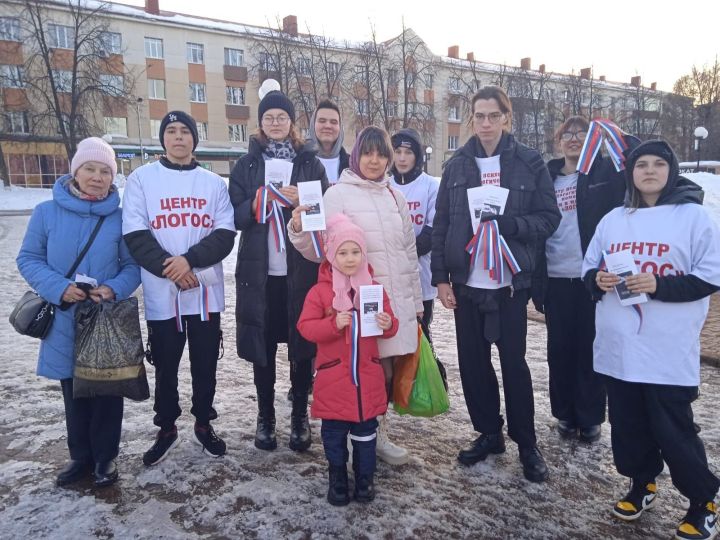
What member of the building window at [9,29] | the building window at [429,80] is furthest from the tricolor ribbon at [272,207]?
the building window at [429,80]

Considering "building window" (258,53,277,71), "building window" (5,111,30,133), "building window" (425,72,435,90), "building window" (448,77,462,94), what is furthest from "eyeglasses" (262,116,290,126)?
"building window" (448,77,462,94)

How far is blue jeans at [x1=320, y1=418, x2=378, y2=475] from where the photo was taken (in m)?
2.96

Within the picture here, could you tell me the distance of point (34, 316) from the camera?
2986 millimetres

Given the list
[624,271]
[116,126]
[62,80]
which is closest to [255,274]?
[624,271]

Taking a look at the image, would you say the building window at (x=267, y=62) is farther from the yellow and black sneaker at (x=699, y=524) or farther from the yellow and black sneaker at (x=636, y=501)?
the yellow and black sneaker at (x=699, y=524)

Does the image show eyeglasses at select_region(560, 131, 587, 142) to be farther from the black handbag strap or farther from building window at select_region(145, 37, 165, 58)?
building window at select_region(145, 37, 165, 58)

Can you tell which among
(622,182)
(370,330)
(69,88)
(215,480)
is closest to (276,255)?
(370,330)

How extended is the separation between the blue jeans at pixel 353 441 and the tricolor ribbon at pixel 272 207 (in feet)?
4.35

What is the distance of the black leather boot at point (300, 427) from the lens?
3.59 m

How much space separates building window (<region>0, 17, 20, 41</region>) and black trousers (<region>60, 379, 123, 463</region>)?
37023mm

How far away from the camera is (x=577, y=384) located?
3.83m

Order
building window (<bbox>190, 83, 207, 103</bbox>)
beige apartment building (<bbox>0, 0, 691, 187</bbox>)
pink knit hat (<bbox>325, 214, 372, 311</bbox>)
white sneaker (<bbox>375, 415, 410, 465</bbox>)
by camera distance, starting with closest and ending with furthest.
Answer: pink knit hat (<bbox>325, 214, 372, 311</bbox>) → white sneaker (<bbox>375, 415, 410, 465</bbox>) → beige apartment building (<bbox>0, 0, 691, 187</bbox>) → building window (<bbox>190, 83, 207, 103</bbox>)

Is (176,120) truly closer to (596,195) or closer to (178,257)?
(178,257)

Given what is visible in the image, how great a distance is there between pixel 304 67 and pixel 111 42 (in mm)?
14472
